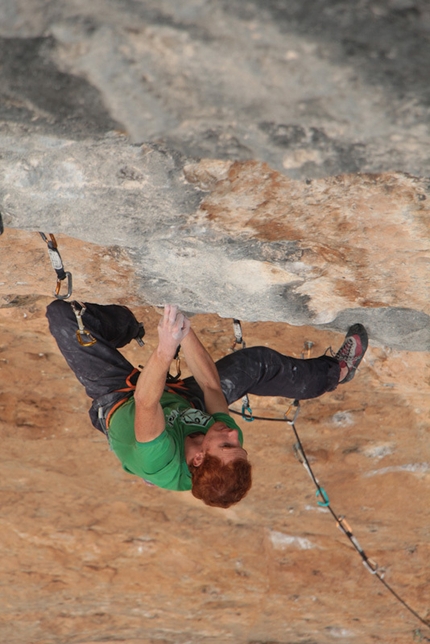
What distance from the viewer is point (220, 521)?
14.9 ft

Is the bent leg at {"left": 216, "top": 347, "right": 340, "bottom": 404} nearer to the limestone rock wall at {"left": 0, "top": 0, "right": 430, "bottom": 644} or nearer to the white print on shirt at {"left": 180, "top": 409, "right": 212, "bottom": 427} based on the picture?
the limestone rock wall at {"left": 0, "top": 0, "right": 430, "bottom": 644}

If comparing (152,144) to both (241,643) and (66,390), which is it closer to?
(66,390)

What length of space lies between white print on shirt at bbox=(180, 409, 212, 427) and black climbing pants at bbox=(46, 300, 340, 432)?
197 mm

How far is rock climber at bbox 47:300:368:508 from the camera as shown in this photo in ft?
6.65

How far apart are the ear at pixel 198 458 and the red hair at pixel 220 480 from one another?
0.02m

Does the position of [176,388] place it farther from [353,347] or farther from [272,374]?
[353,347]

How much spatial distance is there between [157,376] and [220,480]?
0.44 metres

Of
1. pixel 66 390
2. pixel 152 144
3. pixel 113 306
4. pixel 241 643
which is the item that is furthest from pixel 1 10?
pixel 241 643

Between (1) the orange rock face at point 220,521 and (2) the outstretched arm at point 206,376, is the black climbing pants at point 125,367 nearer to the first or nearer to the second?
(2) the outstretched arm at point 206,376

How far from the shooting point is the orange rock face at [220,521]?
138 inches

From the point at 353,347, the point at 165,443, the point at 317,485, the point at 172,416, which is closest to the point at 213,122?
the point at 165,443

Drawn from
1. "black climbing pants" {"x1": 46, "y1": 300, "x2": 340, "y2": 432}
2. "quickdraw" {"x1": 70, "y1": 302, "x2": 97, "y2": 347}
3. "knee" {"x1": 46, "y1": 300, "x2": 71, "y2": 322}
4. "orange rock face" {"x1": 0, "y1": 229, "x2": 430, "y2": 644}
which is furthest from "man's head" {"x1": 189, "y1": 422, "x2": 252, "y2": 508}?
"orange rock face" {"x1": 0, "y1": 229, "x2": 430, "y2": 644}

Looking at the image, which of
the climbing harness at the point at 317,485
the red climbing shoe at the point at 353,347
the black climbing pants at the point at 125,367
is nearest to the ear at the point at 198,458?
the black climbing pants at the point at 125,367

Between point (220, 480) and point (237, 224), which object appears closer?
point (237, 224)
